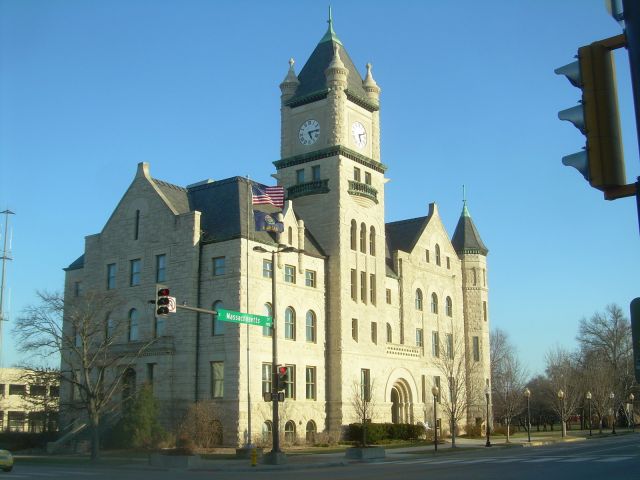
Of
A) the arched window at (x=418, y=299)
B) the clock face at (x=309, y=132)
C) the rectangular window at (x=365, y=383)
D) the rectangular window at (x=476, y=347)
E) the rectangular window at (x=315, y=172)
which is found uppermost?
the clock face at (x=309, y=132)

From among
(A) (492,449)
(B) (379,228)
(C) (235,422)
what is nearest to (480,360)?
(B) (379,228)

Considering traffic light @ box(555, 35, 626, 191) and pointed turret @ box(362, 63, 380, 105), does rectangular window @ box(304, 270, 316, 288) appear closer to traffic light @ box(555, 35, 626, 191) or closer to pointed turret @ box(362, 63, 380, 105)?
pointed turret @ box(362, 63, 380, 105)

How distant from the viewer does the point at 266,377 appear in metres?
49.9

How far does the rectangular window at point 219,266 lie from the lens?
4969 cm

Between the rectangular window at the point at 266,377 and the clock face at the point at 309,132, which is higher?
the clock face at the point at 309,132

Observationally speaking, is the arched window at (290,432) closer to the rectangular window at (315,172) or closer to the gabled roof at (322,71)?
the rectangular window at (315,172)

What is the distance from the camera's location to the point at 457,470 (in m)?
28.7

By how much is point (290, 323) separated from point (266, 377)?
4.40 meters

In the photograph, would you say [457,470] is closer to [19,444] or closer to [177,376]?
[177,376]

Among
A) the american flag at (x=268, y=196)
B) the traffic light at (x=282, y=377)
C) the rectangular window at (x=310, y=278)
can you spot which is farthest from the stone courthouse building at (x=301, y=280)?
the traffic light at (x=282, y=377)

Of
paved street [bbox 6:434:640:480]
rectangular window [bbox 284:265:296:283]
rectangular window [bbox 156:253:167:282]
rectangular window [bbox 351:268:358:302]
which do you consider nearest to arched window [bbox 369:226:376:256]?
rectangular window [bbox 351:268:358:302]

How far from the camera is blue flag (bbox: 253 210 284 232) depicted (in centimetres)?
4959

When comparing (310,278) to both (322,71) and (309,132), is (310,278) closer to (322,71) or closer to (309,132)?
(309,132)

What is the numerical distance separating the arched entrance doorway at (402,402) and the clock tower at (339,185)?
14.1 ft
